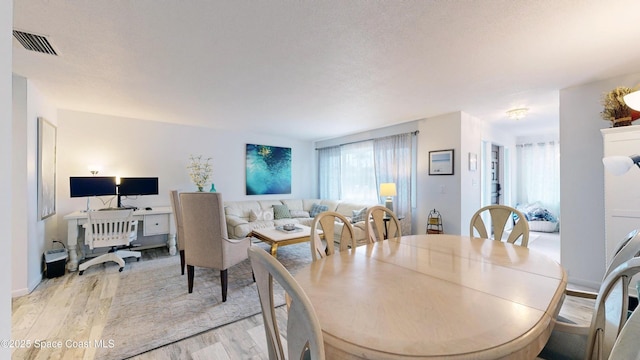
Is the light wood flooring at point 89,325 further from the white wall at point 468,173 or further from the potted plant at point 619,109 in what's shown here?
the potted plant at point 619,109

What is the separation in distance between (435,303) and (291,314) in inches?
24.5

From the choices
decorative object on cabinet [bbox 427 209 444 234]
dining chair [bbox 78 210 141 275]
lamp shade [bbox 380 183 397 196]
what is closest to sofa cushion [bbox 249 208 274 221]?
dining chair [bbox 78 210 141 275]

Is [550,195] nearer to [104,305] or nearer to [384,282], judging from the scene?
[384,282]

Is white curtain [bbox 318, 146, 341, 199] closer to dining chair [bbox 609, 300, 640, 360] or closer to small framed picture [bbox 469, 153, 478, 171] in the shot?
small framed picture [bbox 469, 153, 478, 171]

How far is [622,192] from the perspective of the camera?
2.29m

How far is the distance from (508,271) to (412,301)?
696 mm

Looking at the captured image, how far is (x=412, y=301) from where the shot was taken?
0.98 metres

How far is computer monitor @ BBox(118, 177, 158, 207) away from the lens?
157 inches

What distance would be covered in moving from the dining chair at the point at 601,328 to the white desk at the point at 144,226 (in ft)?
14.9

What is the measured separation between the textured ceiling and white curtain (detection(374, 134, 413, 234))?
1109 mm

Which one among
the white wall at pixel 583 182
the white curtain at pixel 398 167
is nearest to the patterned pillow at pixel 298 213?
the white curtain at pixel 398 167

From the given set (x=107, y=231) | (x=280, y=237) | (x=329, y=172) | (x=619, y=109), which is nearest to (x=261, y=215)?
(x=280, y=237)

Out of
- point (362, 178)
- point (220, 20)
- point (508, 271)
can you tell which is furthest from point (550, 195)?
point (220, 20)

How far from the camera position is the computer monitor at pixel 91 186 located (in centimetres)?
356
